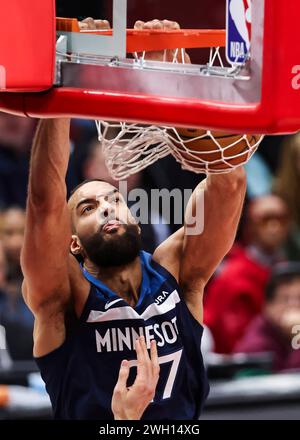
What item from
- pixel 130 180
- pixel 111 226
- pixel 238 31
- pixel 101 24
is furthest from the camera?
pixel 130 180

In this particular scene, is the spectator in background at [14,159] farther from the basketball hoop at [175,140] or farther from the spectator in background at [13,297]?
the basketball hoop at [175,140]

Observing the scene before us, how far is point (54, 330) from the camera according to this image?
313 centimetres

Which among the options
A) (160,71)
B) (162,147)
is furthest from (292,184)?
(160,71)

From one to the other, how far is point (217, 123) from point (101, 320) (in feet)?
2.69

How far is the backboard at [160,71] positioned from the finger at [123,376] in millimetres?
750

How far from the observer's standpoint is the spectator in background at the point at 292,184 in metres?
4.64

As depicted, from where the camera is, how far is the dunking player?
10.2 ft

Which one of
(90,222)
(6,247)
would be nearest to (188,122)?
(90,222)

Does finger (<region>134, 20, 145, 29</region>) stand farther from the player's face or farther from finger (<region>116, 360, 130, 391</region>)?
finger (<region>116, 360, 130, 391</region>)

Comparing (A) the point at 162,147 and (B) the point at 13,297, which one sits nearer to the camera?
(A) the point at 162,147

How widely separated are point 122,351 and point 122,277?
19 centimetres

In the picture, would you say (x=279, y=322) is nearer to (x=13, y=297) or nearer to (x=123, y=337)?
(x=13, y=297)

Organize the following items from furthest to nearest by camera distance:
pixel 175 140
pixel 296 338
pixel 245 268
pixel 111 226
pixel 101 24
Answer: pixel 245 268 < pixel 296 338 < pixel 111 226 < pixel 175 140 < pixel 101 24

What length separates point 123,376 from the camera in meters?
3.11
